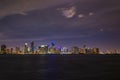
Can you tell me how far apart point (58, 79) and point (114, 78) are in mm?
17035

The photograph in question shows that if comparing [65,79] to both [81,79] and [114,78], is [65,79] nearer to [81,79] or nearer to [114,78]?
[81,79]

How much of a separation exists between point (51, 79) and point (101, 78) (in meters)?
15.5

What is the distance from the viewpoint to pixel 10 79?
7581cm

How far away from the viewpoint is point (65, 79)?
3088 inches

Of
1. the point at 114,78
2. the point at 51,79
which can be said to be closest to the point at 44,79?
the point at 51,79

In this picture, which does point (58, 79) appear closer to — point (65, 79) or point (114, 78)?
point (65, 79)

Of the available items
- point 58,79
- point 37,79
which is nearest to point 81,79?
point 58,79

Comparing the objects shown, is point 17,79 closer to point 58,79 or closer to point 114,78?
point 58,79

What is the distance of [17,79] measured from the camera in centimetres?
7681

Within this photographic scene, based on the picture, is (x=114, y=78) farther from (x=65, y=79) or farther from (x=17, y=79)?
(x=17, y=79)

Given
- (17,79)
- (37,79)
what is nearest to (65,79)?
(37,79)

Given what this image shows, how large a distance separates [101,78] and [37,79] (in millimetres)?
19487

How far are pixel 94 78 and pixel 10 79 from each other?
83.2ft

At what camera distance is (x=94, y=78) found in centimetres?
7669
